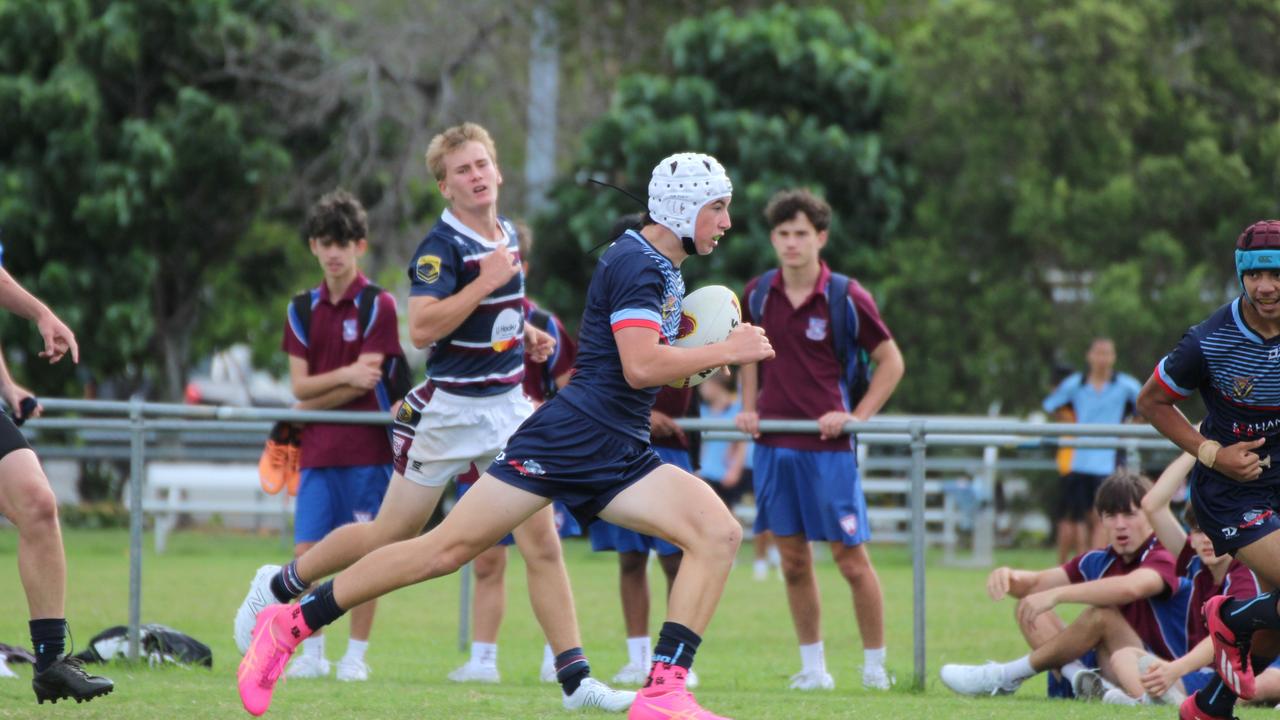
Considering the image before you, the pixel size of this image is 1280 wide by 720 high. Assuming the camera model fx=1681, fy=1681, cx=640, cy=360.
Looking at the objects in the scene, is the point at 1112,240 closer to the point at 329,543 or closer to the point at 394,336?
the point at 394,336

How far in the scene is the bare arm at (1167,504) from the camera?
827 cm

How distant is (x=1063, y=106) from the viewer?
77.5ft

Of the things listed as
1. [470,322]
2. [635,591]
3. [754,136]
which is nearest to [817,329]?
[635,591]

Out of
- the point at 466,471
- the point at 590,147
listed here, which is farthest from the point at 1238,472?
the point at 590,147

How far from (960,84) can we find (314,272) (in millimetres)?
10558

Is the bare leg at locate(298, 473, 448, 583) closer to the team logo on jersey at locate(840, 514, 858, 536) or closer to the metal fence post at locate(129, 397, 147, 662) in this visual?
the metal fence post at locate(129, 397, 147, 662)

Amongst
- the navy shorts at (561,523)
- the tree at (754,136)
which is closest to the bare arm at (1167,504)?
the navy shorts at (561,523)

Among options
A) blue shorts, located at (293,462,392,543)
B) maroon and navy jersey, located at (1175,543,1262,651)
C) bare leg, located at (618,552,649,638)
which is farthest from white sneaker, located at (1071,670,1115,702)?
blue shorts, located at (293,462,392,543)

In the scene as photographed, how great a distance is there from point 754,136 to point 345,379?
15.6 metres

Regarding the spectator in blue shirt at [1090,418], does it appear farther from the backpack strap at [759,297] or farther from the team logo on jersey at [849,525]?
the team logo on jersey at [849,525]

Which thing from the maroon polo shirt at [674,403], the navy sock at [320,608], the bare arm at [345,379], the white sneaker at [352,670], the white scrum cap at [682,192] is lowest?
the white sneaker at [352,670]

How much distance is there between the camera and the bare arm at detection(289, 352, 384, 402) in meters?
9.59

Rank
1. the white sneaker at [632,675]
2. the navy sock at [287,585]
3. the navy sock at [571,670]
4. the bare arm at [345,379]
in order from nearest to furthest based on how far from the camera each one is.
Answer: the navy sock at [571,670], the navy sock at [287,585], the white sneaker at [632,675], the bare arm at [345,379]

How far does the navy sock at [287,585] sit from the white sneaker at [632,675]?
2.20m
